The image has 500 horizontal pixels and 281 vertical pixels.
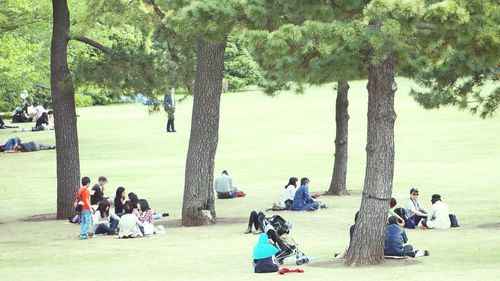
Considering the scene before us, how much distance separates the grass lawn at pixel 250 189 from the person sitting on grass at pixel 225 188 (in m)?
0.52

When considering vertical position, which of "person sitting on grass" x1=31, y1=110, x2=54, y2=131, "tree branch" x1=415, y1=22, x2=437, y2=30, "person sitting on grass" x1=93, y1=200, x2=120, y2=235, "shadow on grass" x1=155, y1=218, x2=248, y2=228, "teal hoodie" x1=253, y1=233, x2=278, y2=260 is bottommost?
"shadow on grass" x1=155, y1=218, x2=248, y2=228

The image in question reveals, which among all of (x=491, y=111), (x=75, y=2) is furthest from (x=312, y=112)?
(x=491, y=111)

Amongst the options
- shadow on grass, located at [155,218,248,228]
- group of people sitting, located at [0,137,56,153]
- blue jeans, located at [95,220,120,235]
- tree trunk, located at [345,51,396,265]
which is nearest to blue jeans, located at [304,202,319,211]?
shadow on grass, located at [155,218,248,228]

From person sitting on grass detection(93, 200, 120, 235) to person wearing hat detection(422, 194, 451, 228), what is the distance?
22.4ft

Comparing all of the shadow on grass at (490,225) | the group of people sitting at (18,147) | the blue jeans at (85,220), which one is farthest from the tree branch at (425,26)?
the group of people sitting at (18,147)

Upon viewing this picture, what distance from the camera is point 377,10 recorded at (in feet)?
50.6

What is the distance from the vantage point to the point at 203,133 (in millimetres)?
25453

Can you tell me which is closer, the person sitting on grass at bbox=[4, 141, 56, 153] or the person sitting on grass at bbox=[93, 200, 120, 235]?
the person sitting on grass at bbox=[93, 200, 120, 235]

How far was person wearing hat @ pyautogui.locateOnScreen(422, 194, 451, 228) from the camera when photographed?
23.2 meters

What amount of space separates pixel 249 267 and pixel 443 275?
341cm

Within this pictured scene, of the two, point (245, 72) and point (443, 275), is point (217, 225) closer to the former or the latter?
point (443, 275)

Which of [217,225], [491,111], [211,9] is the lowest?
[217,225]

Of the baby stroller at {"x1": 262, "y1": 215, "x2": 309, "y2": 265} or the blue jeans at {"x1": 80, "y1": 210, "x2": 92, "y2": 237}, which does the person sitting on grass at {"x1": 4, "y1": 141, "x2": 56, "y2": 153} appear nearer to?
the blue jeans at {"x1": 80, "y1": 210, "x2": 92, "y2": 237}

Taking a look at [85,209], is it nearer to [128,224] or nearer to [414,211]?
[128,224]
